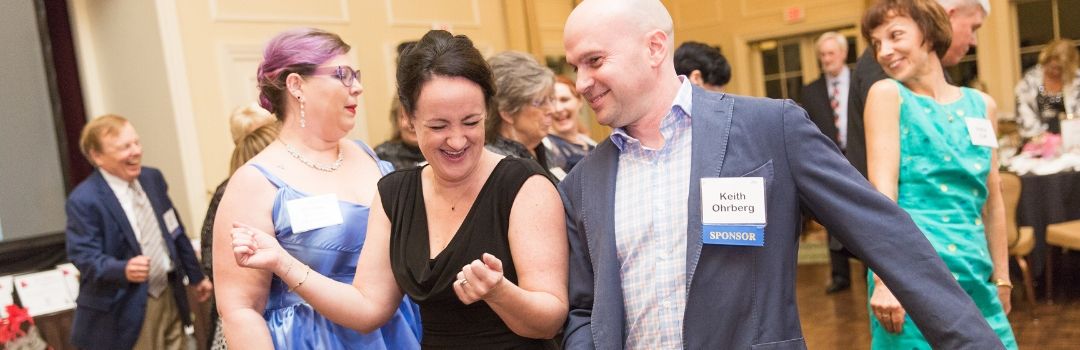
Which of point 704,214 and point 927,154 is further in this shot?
point 927,154

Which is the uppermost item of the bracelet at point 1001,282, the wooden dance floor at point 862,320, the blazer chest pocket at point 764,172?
the blazer chest pocket at point 764,172

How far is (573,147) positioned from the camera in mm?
3602

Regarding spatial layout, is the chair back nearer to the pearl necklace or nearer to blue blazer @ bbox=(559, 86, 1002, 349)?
blue blazer @ bbox=(559, 86, 1002, 349)

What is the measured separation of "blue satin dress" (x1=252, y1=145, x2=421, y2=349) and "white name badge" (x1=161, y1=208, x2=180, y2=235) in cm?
236

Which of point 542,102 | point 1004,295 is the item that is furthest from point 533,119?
point 1004,295

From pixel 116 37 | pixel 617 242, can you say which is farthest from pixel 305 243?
pixel 116 37

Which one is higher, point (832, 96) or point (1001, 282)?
point (832, 96)

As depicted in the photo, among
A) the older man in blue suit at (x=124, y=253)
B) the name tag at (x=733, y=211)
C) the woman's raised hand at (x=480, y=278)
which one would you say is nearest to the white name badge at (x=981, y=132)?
the name tag at (x=733, y=211)

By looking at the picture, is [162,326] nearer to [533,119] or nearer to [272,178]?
[533,119]

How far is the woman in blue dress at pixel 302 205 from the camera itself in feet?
5.97

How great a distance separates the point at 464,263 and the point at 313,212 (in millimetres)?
454

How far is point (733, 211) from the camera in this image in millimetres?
1317

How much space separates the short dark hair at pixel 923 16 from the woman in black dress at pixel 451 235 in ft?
3.34

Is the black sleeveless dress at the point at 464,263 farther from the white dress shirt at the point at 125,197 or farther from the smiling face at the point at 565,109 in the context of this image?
the white dress shirt at the point at 125,197
